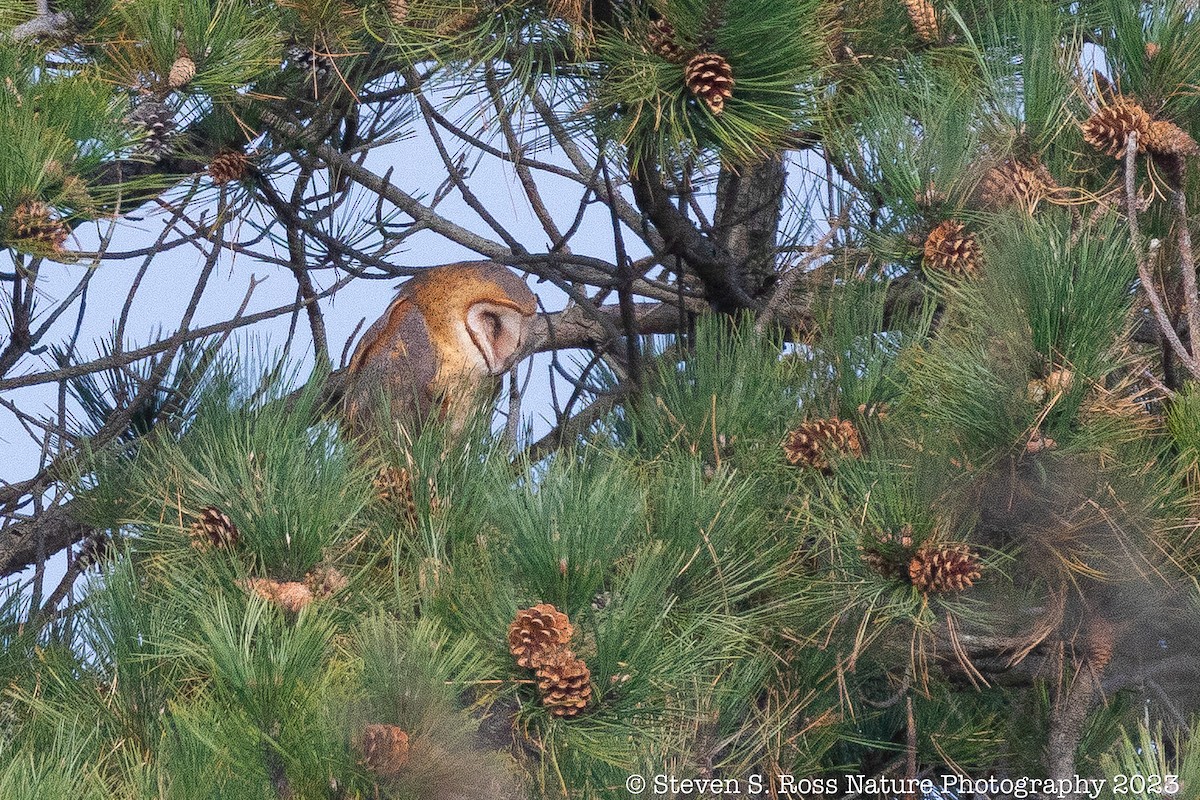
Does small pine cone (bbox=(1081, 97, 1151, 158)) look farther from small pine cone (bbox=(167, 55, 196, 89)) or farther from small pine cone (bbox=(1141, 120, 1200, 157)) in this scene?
small pine cone (bbox=(167, 55, 196, 89))

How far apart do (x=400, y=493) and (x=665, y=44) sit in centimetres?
61

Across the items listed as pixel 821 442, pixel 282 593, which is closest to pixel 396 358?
pixel 821 442

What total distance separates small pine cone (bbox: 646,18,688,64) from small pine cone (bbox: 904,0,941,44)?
0.46m

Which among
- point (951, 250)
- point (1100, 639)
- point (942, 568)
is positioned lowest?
point (1100, 639)

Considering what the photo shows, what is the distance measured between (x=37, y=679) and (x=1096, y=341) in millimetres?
1150

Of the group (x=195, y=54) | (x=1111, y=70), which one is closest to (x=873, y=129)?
(x=1111, y=70)

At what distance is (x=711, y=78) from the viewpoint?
5.32ft

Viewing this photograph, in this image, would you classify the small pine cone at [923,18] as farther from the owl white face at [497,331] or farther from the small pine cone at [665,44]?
the owl white face at [497,331]

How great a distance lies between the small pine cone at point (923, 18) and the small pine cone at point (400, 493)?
978 mm

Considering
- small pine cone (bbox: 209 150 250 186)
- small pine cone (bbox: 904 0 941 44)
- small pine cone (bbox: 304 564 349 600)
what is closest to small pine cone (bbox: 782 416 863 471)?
small pine cone (bbox: 304 564 349 600)

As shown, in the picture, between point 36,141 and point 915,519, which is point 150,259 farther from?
point 915,519

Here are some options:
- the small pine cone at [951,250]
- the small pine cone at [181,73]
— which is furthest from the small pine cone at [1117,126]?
the small pine cone at [181,73]

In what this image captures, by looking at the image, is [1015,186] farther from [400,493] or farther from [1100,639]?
[400,493]

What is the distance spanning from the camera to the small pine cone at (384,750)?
108 cm
